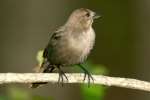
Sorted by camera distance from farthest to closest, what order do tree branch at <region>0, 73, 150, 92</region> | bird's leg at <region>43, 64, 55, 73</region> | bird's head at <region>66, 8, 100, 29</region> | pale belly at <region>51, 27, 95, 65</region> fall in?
bird's head at <region>66, 8, 100, 29</region> → bird's leg at <region>43, 64, 55, 73</region> → pale belly at <region>51, 27, 95, 65</region> → tree branch at <region>0, 73, 150, 92</region>

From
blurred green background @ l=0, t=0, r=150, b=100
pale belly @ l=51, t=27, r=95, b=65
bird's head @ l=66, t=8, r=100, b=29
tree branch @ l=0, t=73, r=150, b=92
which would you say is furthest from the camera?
blurred green background @ l=0, t=0, r=150, b=100

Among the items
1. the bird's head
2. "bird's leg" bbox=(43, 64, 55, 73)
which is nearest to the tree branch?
"bird's leg" bbox=(43, 64, 55, 73)

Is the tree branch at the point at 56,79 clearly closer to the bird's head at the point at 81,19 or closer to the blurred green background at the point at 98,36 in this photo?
the bird's head at the point at 81,19

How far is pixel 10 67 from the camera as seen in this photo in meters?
8.41

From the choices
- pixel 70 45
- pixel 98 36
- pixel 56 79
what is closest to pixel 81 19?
pixel 70 45

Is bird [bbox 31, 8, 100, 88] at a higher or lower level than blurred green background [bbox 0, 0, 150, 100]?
higher

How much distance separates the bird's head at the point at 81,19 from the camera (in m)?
4.76

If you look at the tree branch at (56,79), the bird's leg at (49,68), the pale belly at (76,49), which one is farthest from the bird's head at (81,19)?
the tree branch at (56,79)

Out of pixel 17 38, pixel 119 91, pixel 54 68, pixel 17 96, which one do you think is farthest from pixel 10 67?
pixel 17 96

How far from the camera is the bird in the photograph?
4523 mm

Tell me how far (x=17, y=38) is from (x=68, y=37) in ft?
13.2

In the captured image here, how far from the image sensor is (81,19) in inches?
191

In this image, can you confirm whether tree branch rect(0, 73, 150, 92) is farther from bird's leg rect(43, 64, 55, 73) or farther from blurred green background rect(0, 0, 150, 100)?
blurred green background rect(0, 0, 150, 100)

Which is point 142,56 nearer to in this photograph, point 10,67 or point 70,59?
point 10,67
